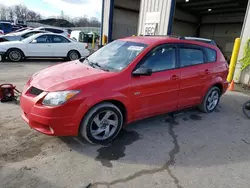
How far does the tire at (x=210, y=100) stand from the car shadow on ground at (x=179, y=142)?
0.72 feet

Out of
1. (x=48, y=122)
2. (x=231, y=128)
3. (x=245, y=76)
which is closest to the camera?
(x=48, y=122)

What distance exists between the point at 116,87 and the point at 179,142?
4.77 feet

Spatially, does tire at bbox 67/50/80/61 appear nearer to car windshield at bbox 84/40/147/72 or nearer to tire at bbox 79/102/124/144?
car windshield at bbox 84/40/147/72

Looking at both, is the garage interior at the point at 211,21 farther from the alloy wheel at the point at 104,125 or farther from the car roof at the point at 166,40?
the alloy wheel at the point at 104,125

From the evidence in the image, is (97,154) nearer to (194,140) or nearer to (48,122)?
(48,122)

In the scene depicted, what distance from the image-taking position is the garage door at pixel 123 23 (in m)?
12.2

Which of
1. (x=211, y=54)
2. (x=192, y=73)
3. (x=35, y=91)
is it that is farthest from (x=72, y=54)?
(x=35, y=91)

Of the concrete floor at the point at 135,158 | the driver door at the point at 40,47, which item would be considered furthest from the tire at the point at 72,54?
the concrete floor at the point at 135,158

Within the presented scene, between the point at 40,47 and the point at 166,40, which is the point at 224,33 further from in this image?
the point at 166,40

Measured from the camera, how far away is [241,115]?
4918mm

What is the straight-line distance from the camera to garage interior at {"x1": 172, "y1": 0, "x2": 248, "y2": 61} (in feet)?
53.0

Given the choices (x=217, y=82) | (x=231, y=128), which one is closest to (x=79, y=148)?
(x=231, y=128)

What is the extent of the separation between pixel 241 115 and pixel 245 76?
332 centimetres

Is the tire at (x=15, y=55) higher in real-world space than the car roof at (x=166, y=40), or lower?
lower
